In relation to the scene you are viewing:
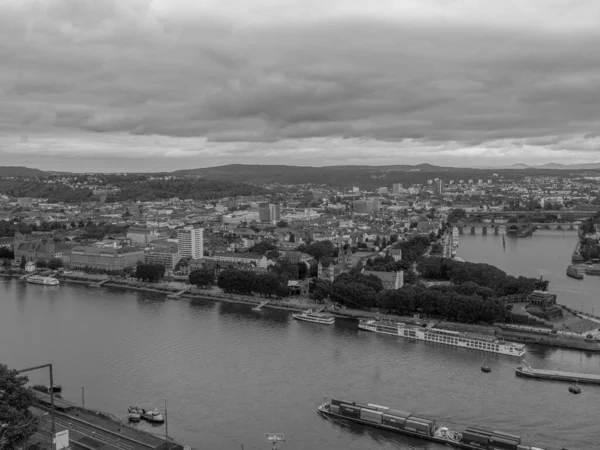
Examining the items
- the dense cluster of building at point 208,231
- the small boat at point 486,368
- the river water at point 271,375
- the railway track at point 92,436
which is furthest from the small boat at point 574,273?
the railway track at point 92,436

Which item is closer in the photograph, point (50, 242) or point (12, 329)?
point (12, 329)

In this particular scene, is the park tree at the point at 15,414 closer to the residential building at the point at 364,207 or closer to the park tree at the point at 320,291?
the park tree at the point at 320,291

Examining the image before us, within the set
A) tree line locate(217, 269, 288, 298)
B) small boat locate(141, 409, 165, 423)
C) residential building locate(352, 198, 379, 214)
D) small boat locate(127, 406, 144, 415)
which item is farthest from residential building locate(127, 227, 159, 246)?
residential building locate(352, 198, 379, 214)

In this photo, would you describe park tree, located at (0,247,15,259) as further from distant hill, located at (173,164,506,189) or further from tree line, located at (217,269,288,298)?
distant hill, located at (173,164,506,189)

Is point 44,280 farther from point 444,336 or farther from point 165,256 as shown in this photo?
point 444,336

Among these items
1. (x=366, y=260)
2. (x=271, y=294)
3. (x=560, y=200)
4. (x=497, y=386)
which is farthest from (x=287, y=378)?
(x=560, y=200)

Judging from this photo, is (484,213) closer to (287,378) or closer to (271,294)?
(271,294)

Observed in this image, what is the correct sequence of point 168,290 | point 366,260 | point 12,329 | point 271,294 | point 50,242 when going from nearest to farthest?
1. point 12,329
2. point 271,294
3. point 168,290
4. point 366,260
5. point 50,242
